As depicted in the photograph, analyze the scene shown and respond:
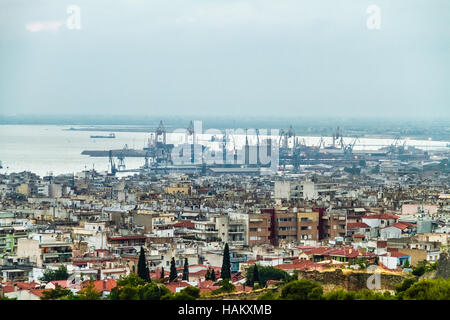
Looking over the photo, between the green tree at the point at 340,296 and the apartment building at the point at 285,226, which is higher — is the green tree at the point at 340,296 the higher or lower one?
the higher one

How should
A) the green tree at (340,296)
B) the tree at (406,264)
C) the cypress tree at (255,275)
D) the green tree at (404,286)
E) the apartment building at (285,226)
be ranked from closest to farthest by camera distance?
the green tree at (340,296)
the green tree at (404,286)
the cypress tree at (255,275)
the tree at (406,264)
the apartment building at (285,226)

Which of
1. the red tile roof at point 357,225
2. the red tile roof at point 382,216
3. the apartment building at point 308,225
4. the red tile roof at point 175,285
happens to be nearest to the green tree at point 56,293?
the red tile roof at point 175,285

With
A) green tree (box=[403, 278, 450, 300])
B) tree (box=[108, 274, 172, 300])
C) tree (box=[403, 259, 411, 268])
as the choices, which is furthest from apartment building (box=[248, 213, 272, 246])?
green tree (box=[403, 278, 450, 300])

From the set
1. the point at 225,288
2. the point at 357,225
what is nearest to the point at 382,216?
the point at 357,225

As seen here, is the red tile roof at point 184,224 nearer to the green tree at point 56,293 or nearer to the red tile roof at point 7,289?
the red tile roof at point 7,289

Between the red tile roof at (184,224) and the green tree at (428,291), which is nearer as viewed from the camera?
the green tree at (428,291)
